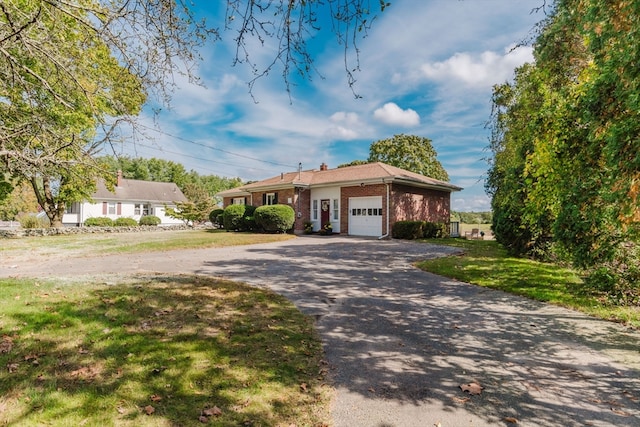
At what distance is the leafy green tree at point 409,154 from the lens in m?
37.3

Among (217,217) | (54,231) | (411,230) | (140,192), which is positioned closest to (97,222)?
(140,192)

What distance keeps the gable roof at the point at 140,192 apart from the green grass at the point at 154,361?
36.7m

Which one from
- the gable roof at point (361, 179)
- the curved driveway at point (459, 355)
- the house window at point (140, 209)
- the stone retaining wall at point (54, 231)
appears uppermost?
the gable roof at point (361, 179)

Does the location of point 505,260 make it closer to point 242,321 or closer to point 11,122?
point 242,321

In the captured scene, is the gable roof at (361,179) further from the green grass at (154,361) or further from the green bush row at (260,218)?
the green grass at (154,361)

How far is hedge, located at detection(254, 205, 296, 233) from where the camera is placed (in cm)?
2091

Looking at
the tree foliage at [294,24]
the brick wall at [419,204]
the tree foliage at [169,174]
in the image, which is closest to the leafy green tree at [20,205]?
the tree foliage at [169,174]

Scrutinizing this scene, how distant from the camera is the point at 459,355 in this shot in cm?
382

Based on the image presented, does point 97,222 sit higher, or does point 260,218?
point 260,218

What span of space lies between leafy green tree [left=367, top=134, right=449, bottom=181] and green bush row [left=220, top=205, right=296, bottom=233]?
Answer: 66.2ft

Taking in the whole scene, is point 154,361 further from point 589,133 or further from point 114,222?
point 114,222

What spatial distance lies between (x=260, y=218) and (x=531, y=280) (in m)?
16.4

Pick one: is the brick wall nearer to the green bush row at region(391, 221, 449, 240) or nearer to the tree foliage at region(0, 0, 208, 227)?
the green bush row at region(391, 221, 449, 240)

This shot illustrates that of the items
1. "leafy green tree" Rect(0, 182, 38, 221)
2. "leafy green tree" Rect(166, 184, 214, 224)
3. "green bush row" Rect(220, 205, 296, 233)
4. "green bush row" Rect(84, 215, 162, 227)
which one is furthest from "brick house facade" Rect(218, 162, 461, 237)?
"leafy green tree" Rect(0, 182, 38, 221)
